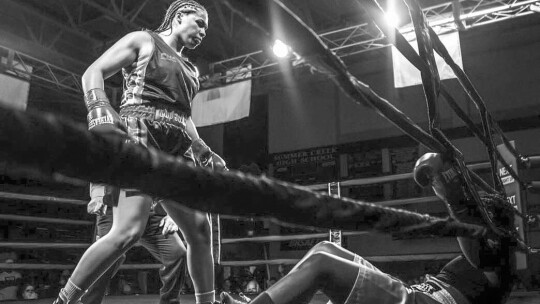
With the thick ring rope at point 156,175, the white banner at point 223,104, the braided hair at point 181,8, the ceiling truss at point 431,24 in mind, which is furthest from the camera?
the white banner at point 223,104

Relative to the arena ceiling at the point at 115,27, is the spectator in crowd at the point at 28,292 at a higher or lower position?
lower

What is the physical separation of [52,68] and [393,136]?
223 inches

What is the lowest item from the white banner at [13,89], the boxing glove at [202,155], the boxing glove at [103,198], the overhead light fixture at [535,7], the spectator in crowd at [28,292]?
the spectator in crowd at [28,292]

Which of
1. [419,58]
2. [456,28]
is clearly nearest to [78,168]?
[419,58]

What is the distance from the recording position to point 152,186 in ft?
1.66

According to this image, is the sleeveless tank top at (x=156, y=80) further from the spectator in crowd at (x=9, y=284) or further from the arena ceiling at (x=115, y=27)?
the spectator in crowd at (x=9, y=284)

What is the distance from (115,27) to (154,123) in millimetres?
5982

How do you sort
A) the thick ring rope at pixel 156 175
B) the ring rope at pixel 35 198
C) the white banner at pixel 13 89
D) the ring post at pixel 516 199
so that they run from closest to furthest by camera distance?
the thick ring rope at pixel 156 175, the ring post at pixel 516 199, the ring rope at pixel 35 198, the white banner at pixel 13 89

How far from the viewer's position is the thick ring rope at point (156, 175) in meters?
0.39

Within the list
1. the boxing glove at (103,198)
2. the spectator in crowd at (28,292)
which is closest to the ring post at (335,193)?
the boxing glove at (103,198)

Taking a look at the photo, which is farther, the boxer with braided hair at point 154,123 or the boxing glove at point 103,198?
the boxing glove at point 103,198

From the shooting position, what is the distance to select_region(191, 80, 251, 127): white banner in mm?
6105

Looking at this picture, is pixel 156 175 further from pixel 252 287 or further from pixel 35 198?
pixel 252 287

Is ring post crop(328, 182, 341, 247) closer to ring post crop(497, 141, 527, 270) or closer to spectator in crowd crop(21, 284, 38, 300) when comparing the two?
ring post crop(497, 141, 527, 270)
